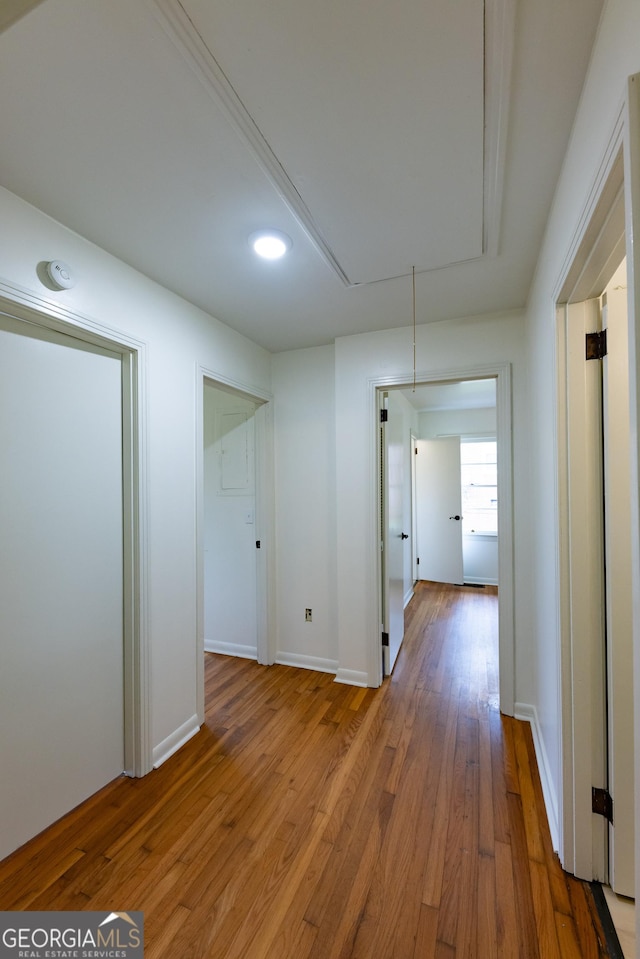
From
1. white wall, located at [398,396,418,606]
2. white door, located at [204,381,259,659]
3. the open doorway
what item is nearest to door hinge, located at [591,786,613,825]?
white door, located at [204,381,259,659]

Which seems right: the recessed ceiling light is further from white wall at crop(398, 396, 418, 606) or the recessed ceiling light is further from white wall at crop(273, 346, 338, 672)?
white wall at crop(398, 396, 418, 606)

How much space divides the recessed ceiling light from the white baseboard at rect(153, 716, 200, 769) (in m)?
2.51

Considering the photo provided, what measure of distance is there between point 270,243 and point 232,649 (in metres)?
3.01

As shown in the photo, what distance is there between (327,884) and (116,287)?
259 centimetres

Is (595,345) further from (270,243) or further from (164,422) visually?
(164,422)

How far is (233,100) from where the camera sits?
42.0 inches

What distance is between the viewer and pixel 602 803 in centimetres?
133

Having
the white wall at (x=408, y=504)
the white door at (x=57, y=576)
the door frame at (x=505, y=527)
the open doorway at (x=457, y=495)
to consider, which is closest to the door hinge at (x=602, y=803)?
the door frame at (x=505, y=527)

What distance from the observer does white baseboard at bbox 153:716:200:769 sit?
6.54 ft

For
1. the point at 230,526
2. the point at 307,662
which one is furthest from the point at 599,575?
the point at 230,526

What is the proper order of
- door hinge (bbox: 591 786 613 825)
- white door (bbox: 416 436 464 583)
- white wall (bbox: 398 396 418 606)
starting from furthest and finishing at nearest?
white door (bbox: 416 436 464 583) → white wall (bbox: 398 396 418 606) → door hinge (bbox: 591 786 613 825)

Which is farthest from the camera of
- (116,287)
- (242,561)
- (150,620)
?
(242,561)

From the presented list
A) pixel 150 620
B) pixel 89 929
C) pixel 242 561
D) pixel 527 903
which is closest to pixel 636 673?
pixel 527 903

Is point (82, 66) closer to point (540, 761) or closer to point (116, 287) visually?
point (116, 287)
